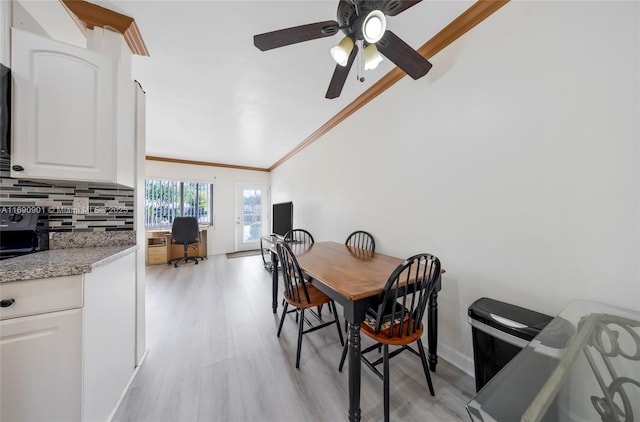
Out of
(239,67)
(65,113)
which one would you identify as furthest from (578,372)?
(239,67)

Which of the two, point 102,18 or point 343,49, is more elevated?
point 102,18

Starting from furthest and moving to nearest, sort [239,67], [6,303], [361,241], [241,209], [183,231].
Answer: [241,209] → [183,231] → [361,241] → [239,67] → [6,303]

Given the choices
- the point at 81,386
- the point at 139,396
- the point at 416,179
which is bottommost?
the point at 139,396

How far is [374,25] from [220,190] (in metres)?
5.48

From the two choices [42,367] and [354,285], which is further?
[354,285]

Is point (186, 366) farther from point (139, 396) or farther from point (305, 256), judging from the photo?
point (305, 256)

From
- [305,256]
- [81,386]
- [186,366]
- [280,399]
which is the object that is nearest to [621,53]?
[305,256]

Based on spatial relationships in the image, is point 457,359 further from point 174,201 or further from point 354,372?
point 174,201

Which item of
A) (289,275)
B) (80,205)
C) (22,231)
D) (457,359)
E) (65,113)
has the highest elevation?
(65,113)

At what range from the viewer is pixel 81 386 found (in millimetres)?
971

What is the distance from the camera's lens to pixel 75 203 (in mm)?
1465

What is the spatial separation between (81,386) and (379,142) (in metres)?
2.72

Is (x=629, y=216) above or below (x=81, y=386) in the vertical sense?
above

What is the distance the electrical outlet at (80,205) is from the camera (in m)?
1.46
